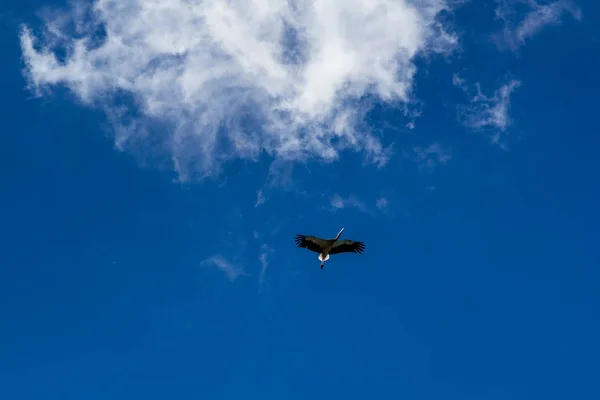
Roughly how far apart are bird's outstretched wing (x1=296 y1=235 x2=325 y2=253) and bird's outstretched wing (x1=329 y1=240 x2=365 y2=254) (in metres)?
2.29

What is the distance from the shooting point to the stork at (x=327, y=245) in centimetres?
10727

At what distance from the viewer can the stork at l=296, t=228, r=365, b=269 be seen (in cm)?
10727

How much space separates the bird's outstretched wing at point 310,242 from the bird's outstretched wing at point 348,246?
229cm

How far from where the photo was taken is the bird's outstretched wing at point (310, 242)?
10719 cm

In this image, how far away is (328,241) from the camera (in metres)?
107

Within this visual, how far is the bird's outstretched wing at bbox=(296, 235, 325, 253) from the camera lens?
107 m

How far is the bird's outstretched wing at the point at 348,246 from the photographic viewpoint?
107875 millimetres

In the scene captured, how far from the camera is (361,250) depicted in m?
108

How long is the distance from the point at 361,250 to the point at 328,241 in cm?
581

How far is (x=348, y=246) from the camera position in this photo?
108 meters

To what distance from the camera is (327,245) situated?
10806cm

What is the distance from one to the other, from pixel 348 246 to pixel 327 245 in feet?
11.5

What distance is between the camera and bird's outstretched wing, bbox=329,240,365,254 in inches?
4247
